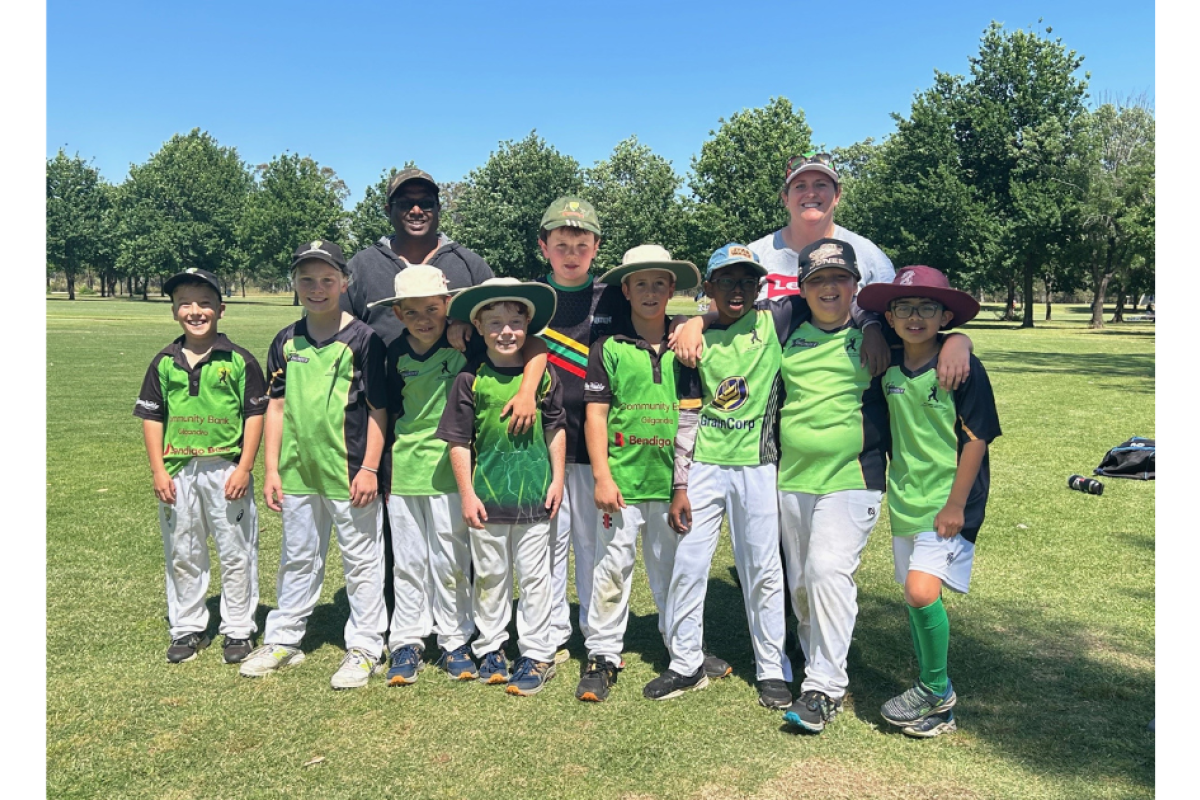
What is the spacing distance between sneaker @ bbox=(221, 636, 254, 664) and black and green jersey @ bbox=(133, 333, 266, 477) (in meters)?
0.98

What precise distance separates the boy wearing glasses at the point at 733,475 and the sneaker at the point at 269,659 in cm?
193

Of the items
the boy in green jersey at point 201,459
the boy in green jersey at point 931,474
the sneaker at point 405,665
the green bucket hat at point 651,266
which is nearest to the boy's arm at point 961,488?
the boy in green jersey at point 931,474

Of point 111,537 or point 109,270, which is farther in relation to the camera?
point 109,270

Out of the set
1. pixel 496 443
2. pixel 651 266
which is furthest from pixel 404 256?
pixel 651 266

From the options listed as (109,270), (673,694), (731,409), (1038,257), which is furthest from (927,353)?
(109,270)

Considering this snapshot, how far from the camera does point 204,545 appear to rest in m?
4.87

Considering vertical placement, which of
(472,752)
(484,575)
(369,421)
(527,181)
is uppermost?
(527,181)

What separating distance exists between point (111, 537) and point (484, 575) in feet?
13.7

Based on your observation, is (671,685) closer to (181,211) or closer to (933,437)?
(933,437)

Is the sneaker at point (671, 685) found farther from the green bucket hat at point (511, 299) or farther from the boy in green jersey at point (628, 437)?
the green bucket hat at point (511, 299)

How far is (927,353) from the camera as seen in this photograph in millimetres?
3986

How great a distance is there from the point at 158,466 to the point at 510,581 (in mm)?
1974

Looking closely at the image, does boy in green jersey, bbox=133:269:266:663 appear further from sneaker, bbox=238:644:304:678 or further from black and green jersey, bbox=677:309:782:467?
black and green jersey, bbox=677:309:782:467

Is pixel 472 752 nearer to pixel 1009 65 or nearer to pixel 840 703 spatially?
pixel 840 703
